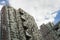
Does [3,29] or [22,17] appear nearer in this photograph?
[3,29]

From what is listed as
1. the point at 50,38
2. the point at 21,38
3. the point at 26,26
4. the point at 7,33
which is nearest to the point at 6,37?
the point at 7,33

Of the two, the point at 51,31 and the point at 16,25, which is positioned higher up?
the point at 16,25

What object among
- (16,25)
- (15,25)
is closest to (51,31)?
(16,25)

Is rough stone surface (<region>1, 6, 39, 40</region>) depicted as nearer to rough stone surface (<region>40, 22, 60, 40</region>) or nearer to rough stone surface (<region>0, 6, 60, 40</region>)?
rough stone surface (<region>0, 6, 60, 40</region>)

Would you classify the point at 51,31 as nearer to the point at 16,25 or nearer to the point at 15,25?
the point at 16,25

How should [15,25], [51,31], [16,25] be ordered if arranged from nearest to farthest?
[15,25], [16,25], [51,31]

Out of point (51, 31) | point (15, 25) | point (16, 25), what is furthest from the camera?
point (51, 31)

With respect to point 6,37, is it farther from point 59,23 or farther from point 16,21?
point 59,23

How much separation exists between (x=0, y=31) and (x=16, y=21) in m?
4.18

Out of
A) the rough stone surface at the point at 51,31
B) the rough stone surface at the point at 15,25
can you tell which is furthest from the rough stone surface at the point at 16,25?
the rough stone surface at the point at 51,31

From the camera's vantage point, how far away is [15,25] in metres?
40.0

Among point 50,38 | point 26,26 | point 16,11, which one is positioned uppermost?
point 16,11

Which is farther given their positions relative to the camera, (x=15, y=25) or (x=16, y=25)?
(x=16, y=25)

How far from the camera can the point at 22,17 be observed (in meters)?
42.9
